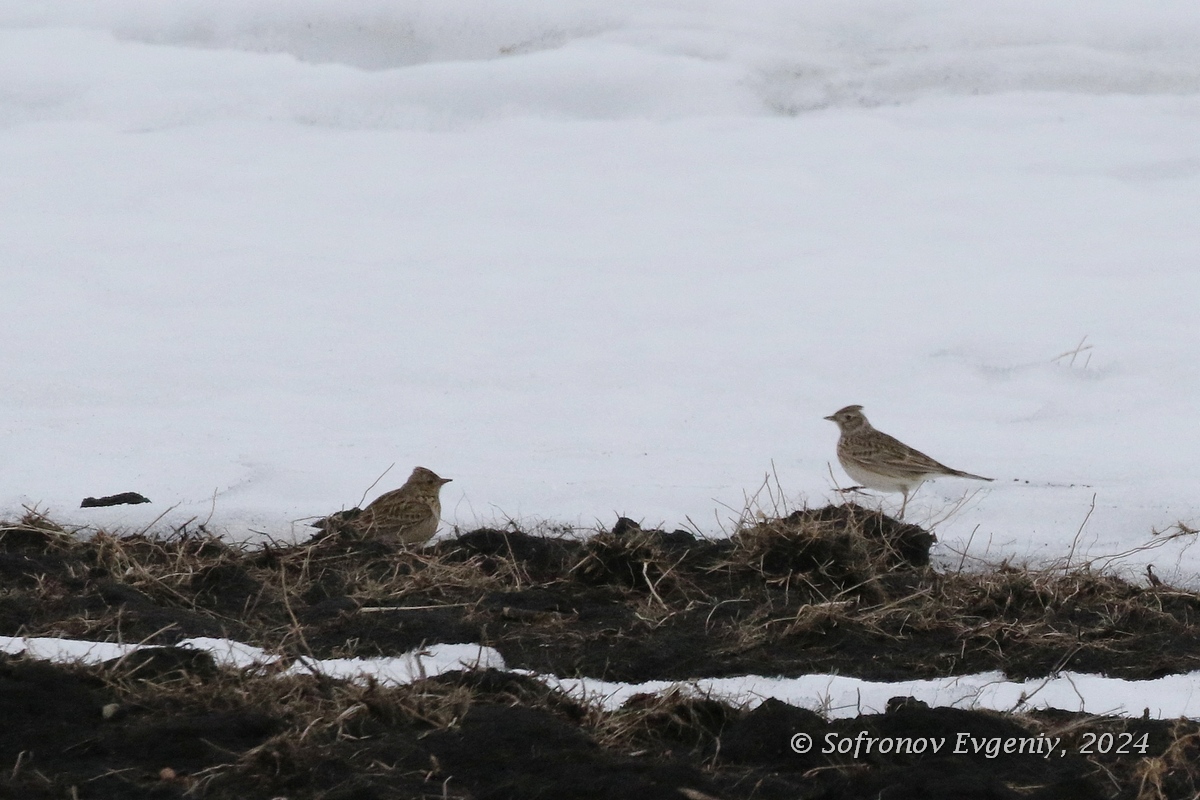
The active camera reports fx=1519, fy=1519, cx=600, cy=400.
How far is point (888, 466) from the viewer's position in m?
7.57

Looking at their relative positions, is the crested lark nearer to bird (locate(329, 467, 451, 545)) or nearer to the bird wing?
bird (locate(329, 467, 451, 545))

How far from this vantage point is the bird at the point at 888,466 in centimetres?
751

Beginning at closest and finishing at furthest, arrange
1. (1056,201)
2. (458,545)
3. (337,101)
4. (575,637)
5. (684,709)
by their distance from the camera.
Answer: (684,709)
(575,637)
(458,545)
(1056,201)
(337,101)

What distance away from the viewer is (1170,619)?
5.48 m

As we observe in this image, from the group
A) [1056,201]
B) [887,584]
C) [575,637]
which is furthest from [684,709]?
[1056,201]

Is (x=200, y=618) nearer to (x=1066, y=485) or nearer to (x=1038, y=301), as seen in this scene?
(x=1066, y=485)

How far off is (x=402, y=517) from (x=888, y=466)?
2.61 meters

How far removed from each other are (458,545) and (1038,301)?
5.87 m

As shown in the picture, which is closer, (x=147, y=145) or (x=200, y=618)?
(x=200, y=618)

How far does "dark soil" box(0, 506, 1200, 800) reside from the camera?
3.68 meters

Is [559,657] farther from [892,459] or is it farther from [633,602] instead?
[892,459]

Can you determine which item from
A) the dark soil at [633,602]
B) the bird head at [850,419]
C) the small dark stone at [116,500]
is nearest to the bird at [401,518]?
the dark soil at [633,602]

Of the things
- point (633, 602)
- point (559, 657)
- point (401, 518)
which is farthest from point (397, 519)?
point (559, 657)

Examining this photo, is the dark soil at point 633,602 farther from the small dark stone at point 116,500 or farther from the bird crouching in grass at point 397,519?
the small dark stone at point 116,500
